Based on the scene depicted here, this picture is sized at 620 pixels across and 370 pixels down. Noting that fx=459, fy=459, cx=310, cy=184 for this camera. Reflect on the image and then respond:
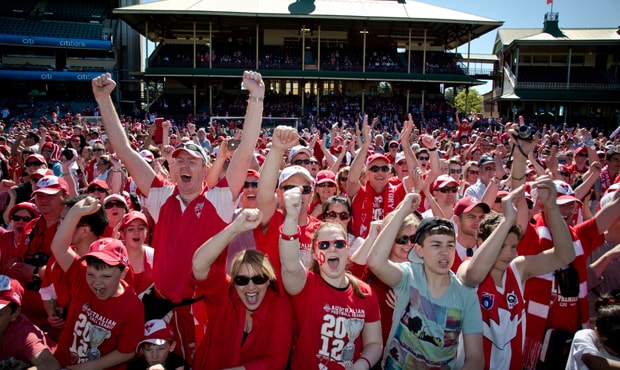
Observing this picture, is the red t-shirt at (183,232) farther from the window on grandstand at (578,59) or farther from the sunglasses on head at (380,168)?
A: the window on grandstand at (578,59)

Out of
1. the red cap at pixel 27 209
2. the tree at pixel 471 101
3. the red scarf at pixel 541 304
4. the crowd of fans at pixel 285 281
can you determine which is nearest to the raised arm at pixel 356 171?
the crowd of fans at pixel 285 281

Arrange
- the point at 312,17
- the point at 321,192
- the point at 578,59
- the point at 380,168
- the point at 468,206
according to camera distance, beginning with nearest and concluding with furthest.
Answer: the point at 468,206
the point at 321,192
the point at 380,168
the point at 312,17
the point at 578,59

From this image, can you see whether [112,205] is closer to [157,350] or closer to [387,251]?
[157,350]

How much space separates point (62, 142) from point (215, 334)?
8.91m

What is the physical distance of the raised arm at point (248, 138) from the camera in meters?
3.19

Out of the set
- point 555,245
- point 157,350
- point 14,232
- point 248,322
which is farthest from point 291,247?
point 14,232

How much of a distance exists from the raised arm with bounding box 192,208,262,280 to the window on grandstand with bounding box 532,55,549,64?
43.8 metres

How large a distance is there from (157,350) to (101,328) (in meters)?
0.39

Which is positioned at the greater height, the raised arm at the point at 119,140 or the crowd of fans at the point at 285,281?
the raised arm at the point at 119,140

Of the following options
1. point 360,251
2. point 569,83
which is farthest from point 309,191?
point 569,83

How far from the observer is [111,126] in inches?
133

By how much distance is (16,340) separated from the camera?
9.50ft

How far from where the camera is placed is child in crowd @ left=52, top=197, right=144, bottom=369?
2998 millimetres

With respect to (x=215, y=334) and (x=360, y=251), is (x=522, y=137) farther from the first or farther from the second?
(x=215, y=334)
